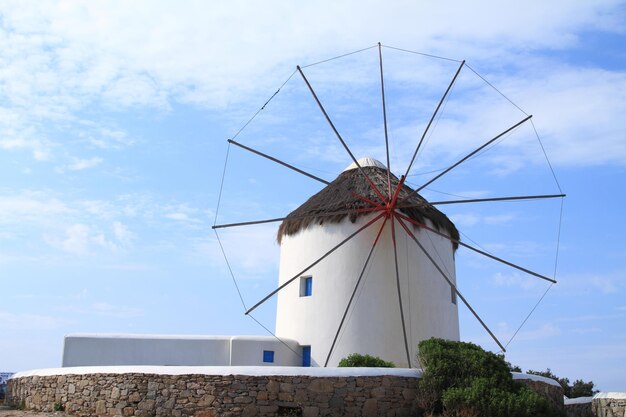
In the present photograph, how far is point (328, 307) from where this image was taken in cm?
1914

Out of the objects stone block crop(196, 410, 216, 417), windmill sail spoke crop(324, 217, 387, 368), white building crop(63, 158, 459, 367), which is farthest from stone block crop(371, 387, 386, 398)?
white building crop(63, 158, 459, 367)

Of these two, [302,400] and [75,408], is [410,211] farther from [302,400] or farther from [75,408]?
[75,408]

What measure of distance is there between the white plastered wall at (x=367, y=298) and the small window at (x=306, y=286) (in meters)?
0.13

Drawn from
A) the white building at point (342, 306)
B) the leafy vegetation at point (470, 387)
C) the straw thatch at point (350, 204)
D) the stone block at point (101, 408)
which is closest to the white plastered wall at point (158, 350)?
the white building at point (342, 306)

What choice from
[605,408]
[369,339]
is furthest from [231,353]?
[605,408]

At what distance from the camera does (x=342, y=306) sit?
62.1ft

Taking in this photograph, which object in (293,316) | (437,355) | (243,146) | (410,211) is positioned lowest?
(437,355)

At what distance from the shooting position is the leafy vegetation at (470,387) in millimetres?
13477

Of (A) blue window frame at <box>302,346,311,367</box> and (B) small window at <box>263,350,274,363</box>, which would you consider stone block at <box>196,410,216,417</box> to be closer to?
(B) small window at <box>263,350,274,363</box>

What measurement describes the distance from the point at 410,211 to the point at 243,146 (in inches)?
194

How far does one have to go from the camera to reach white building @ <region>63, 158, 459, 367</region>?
1870cm

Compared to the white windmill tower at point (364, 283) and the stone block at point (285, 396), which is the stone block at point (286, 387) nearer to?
the stone block at point (285, 396)

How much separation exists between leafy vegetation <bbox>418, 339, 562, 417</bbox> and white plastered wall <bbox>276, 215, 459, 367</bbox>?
360 centimetres

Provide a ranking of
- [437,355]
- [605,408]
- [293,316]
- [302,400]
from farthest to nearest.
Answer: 1. [293,316]
2. [605,408]
3. [437,355]
4. [302,400]
